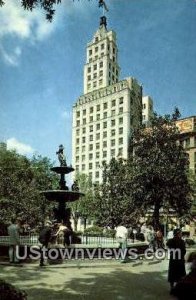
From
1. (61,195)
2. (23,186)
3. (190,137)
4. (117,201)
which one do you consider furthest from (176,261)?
(190,137)

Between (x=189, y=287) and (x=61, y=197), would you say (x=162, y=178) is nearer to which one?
(x=61, y=197)

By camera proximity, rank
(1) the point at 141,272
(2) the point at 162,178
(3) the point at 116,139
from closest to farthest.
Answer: (1) the point at 141,272, (2) the point at 162,178, (3) the point at 116,139

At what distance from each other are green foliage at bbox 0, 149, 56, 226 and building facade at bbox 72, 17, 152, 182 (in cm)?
3655

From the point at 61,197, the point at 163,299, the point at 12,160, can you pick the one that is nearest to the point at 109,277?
the point at 163,299

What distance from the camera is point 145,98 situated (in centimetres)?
13838

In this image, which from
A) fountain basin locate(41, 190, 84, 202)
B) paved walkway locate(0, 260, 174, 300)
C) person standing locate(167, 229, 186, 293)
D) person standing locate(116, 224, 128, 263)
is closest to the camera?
paved walkway locate(0, 260, 174, 300)

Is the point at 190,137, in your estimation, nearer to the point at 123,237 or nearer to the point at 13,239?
the point at 123,237

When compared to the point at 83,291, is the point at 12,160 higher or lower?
higher

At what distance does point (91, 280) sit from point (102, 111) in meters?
94.3

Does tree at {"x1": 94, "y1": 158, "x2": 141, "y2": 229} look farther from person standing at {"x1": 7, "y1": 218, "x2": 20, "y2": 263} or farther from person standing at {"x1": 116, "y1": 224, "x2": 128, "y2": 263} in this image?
person standing at {"x1": 7, "y1": 218, "x2": 20, "y2": 263}

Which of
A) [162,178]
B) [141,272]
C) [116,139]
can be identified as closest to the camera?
[141,272]

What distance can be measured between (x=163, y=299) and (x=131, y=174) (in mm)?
A: 30925

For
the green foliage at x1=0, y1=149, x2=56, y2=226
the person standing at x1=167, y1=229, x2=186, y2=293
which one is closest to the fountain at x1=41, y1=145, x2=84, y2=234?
the person standing at x1=167, y1=229, x2=186, y2=293

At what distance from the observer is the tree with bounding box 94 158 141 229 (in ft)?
140
